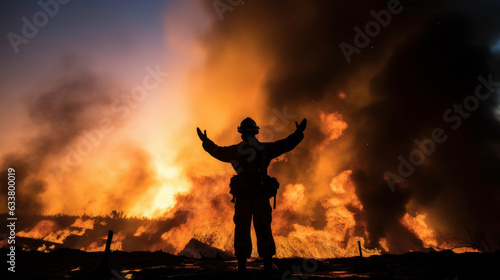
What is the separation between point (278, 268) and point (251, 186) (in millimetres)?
2285

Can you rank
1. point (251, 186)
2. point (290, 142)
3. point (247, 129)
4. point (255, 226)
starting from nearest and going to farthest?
point (255, 226)
point (251, 186)
point (290, 142)
point (247, 129)

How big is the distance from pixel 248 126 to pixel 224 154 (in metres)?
1.07

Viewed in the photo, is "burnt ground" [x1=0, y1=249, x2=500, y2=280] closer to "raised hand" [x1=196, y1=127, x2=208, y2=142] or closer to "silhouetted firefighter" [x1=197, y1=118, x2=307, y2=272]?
"silhouetted firefighter" [x1=197, y1=118, x2=307, y2=272]

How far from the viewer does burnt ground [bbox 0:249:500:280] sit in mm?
3990

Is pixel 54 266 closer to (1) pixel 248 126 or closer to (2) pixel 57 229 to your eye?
(1) pixel 248 126

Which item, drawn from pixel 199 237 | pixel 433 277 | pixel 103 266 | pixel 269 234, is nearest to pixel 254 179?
pixel 269 234

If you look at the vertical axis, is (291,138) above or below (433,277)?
above

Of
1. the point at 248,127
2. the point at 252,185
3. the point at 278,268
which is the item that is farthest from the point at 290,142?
the point at 278,268

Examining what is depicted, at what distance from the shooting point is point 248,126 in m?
6.62

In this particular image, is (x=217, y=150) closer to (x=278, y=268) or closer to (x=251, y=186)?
(x=251, y=186)

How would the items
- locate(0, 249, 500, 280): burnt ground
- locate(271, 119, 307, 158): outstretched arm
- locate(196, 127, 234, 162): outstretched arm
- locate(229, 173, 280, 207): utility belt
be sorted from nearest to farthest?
locate(0, 249, 500, 280): burnt ground, locate(229, 173, 280, 207): utility belt, locate(271, 119, 307, 158): outstretched arm, locate(196, 127, 234, 162): outstretched arm

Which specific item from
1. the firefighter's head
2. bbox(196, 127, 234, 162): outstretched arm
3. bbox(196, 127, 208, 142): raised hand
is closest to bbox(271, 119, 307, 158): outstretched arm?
the firefighter's head

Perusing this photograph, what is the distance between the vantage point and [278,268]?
19.6ft

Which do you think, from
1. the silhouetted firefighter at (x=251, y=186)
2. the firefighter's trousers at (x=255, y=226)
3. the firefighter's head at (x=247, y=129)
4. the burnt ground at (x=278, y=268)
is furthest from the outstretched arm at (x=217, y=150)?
the burnt ground at (x=278, y=268)
